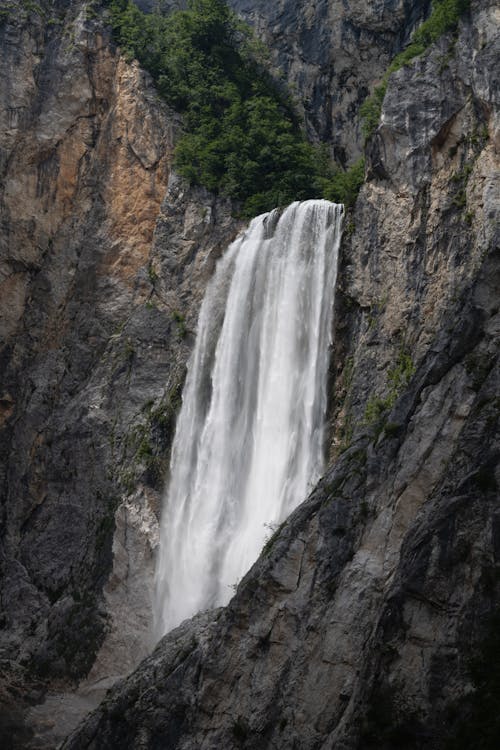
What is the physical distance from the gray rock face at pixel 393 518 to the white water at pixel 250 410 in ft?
4.64

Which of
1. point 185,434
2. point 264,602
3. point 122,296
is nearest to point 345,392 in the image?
point 185,434

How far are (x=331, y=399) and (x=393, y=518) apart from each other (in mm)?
11336

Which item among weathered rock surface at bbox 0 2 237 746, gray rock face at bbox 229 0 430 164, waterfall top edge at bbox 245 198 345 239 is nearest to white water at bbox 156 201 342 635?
waterfall top edge at bbox 245 198 345 239

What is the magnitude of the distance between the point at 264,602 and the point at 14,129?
92.6 ft

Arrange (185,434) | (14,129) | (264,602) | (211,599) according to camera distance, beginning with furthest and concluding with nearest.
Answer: (14,129) < (185,434) < (211,599) < (264,602)

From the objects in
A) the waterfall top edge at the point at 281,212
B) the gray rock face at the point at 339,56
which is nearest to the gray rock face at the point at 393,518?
the waterfall top edge at the point at 281,212

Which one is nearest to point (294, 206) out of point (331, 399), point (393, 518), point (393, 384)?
point (331, 399)

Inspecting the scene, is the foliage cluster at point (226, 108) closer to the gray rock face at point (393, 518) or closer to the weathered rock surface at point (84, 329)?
the weathered rock surface at point (84, 329)

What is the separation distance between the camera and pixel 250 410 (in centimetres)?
3155

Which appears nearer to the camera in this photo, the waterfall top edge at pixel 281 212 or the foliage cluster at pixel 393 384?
Result: the foliage cluster at pixel 393 384

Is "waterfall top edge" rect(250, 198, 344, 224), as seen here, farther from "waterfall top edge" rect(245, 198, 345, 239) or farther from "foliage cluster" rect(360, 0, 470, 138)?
"foliage cluster" rect(360, 0, 470, 138)

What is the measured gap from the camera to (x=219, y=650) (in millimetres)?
20422

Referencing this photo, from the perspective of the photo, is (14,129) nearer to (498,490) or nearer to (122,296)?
(122,296)

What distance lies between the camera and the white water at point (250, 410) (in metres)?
29.2
